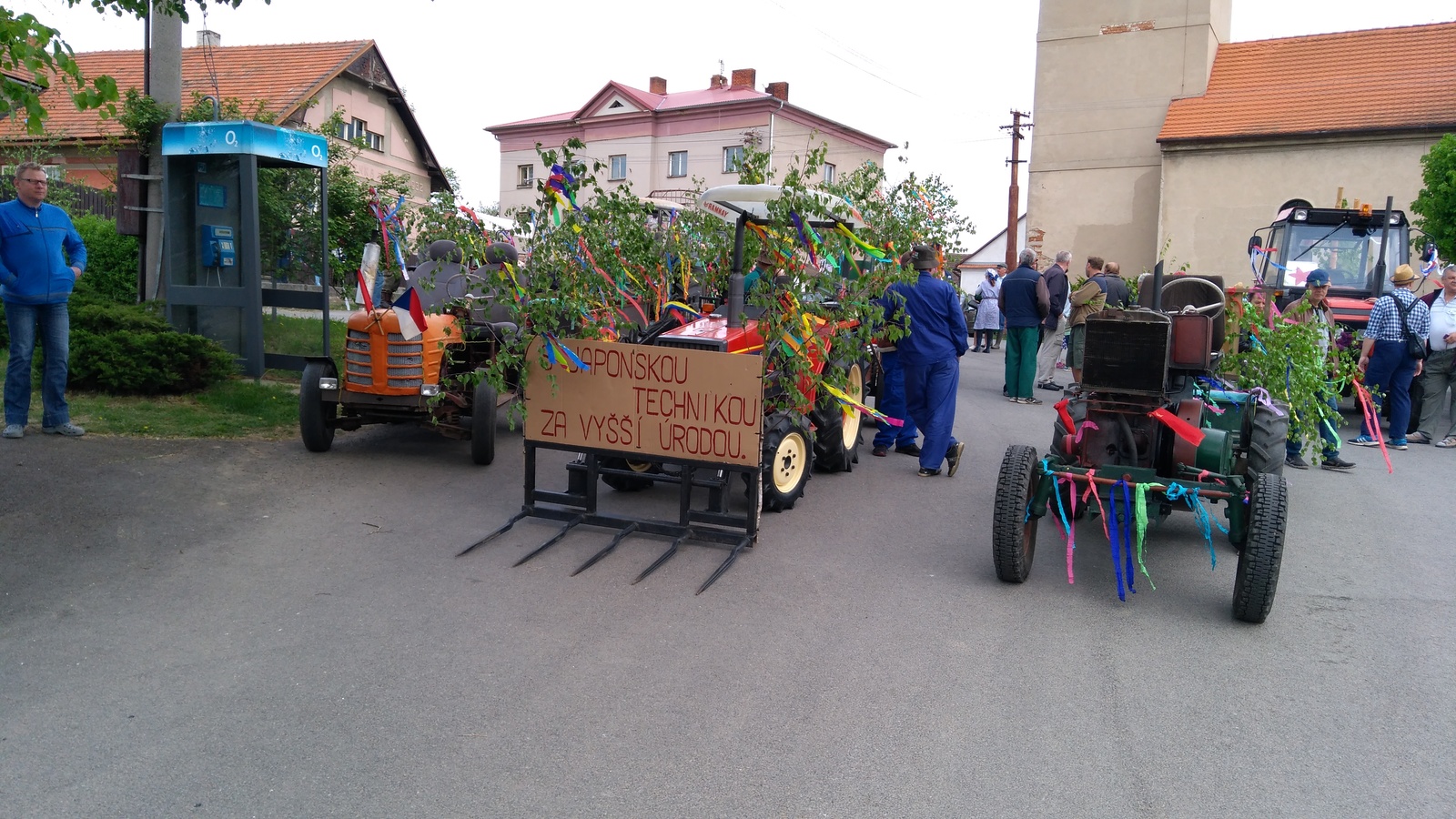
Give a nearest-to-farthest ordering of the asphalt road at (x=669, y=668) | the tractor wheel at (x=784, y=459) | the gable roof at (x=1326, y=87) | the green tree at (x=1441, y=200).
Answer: the asphalt road at (x=669, y=668) → the tractor wheel at (x=784, y=459) → the green tree at (x=1441, y=200) → the gable roof at (x=1326, y=87)

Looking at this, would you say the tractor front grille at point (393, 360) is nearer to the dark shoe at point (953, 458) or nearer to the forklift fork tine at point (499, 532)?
the forklift fork tine at point (499, 532)

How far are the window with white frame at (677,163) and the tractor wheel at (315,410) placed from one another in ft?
Result: 137

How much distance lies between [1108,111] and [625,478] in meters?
25.6

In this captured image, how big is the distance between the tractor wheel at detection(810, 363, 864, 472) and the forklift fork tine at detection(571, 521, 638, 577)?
2.14 m

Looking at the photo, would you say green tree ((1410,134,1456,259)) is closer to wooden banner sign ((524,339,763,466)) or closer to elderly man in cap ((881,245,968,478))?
elderly man in cap ((881,245,968,478))

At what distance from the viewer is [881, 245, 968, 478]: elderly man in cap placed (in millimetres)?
8445

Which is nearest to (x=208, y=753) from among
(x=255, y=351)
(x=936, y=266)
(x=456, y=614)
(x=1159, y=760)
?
(x=456, y=614)

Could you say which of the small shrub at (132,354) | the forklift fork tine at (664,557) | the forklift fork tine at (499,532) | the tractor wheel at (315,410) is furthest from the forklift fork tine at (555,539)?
the small shrub at (132,354)

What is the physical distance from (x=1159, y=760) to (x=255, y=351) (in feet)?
31.4

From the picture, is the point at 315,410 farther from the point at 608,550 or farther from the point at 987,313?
the point at 987,313

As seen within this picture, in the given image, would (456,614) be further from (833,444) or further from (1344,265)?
(1344,265)

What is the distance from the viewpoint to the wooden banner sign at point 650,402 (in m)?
6.00

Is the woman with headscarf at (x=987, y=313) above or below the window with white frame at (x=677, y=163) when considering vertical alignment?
below

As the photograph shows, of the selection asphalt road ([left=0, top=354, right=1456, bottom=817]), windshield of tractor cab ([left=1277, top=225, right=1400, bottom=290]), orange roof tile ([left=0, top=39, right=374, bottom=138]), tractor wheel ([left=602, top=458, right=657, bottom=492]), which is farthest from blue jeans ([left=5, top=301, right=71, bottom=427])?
orange roof tile ([left=0, top=39, right=374, bottom=138])
